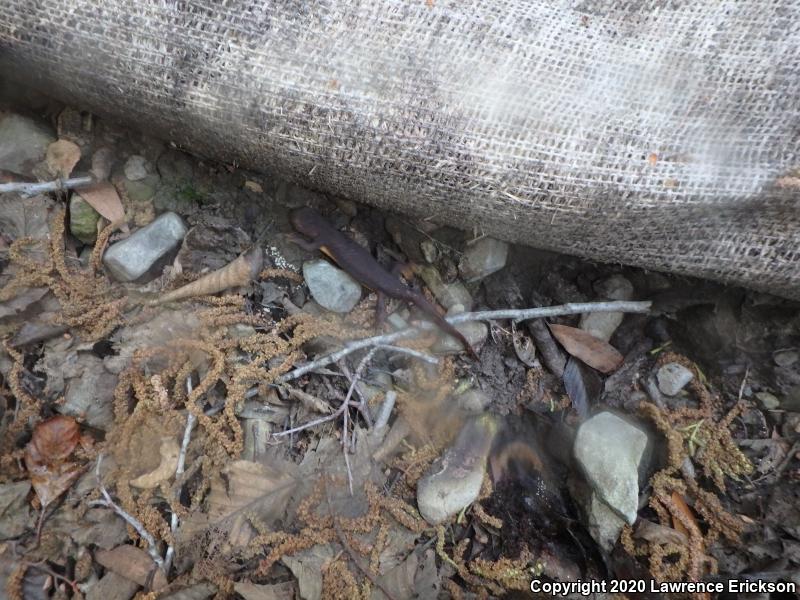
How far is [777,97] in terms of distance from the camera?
1.92m

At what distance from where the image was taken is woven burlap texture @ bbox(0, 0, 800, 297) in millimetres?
1913

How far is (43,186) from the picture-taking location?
2.13 m

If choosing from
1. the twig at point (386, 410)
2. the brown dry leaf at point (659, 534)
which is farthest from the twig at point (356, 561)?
the brown dry leaf at point (659, 534)

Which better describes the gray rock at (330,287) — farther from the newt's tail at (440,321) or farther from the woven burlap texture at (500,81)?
the woven burlap texture at (500,81)

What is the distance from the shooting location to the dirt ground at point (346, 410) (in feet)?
6.24

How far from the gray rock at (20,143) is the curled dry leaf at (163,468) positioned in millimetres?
1227

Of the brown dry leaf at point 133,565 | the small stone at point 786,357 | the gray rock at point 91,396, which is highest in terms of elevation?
the small stone at point 786,357

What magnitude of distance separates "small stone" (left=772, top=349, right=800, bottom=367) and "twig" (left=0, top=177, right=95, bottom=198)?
2873mm

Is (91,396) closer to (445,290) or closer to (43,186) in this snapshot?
(43,186)

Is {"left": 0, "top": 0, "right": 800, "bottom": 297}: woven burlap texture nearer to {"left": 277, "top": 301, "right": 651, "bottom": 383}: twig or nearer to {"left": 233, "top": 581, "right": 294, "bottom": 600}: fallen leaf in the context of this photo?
{"left": 277, "top": 301, "right": 651, "bottom": 383}: twig

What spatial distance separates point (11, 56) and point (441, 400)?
2.05 metres

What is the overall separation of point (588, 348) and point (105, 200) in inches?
83.3

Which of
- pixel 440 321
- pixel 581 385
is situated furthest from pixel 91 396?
pixel 581 385

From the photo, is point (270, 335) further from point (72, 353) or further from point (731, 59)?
point (731, 59)
